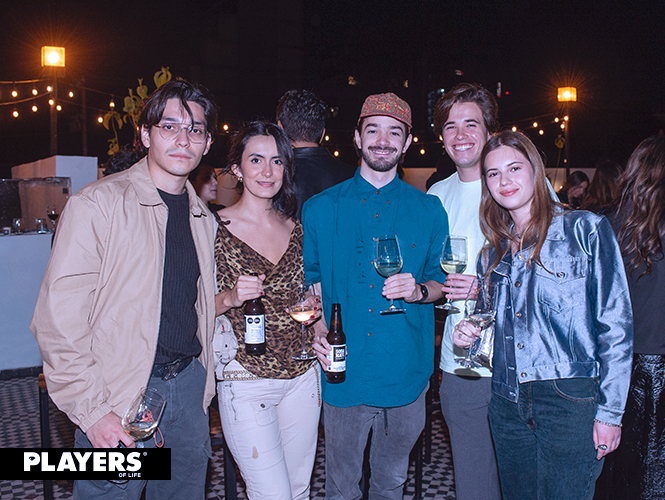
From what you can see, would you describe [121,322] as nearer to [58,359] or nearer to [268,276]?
[58,359]

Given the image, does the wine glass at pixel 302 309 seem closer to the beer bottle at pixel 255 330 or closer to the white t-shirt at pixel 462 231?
A: the beer bottle at pixel 255 330

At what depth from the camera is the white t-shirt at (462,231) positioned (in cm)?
239

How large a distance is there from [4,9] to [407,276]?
46.1 feet

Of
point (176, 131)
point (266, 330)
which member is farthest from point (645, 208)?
point (176, 131)

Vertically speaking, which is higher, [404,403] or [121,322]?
[121,322]

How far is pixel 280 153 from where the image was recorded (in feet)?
7.87

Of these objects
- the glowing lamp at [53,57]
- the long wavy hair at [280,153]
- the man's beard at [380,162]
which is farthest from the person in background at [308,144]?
the glowing lamp at [53,57]

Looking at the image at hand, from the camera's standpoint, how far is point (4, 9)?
1192 cm

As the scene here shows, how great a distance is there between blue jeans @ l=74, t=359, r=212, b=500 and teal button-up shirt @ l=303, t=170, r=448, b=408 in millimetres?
586

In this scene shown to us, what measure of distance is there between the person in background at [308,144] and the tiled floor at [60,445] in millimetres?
2019

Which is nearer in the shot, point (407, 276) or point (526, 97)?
point (407, 276)

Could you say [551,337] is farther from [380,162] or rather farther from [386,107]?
[386,107]

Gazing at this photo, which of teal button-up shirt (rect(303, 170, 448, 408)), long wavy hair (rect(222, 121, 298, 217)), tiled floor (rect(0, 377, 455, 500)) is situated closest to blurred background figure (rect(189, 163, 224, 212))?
tiled floor (rect(0, 377, 455, 500))

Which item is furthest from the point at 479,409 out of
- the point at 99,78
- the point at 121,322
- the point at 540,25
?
the point at 99,78
